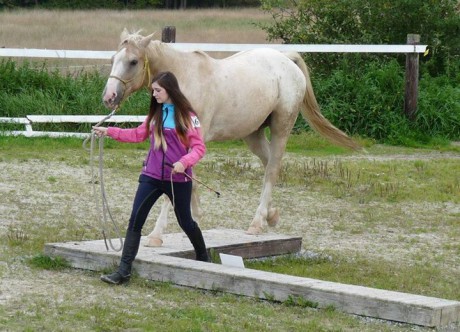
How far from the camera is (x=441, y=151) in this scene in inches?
673

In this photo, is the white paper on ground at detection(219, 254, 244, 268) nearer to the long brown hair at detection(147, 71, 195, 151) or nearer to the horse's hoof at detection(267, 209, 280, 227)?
the long brown hair at detection(147, 71, 195, 151)

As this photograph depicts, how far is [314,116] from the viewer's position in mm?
10930

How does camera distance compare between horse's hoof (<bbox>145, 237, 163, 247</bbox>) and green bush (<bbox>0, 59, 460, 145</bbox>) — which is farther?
green bush (<bbox>0, 59, 460, 145</bbox>)

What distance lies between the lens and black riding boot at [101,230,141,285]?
7953 mm

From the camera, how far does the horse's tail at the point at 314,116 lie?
10.8 metres

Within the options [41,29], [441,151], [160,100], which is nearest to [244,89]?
[160,100]

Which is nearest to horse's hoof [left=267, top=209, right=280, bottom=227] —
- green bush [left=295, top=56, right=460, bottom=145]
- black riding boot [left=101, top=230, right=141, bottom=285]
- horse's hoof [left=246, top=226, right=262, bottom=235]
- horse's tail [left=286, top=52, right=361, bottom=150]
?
horse's hoof [left=246, top=226, right=262, bottom=235]

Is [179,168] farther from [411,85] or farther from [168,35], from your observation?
[411,85]

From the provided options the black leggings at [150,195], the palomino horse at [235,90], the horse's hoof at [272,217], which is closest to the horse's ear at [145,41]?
the palomino horse at [235,90]

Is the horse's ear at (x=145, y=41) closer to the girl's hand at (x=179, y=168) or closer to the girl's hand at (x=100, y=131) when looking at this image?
the girl's hand at (x=100, y=131)

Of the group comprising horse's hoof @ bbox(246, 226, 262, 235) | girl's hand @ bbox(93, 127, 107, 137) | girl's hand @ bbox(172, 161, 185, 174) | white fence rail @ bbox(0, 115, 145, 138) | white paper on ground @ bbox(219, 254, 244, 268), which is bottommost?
white fence rail @ bbox(0, 115, 145, 138)

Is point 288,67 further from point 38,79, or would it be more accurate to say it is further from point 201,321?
point 38,79

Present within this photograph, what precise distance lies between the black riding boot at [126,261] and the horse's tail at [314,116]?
3.30 meters

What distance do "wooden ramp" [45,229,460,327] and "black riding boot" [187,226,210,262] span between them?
181 mm
